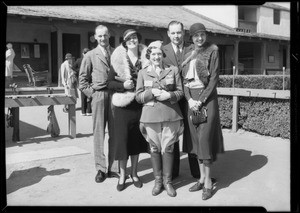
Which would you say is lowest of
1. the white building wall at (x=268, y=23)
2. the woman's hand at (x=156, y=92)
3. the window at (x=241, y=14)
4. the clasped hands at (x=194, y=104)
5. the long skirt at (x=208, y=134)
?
the long skirt at (x=208, y=134)

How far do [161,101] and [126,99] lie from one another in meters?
0.46

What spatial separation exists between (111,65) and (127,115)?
0.63 meters

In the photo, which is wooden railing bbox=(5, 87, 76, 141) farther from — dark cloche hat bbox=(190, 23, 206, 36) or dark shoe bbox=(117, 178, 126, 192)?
dark cloche hat bbox=(190, 23, 206, 36)

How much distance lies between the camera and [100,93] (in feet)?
14.6

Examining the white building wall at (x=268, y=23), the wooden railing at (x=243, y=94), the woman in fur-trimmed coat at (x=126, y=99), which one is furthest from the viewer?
the white building wall at (x=268, y=23)

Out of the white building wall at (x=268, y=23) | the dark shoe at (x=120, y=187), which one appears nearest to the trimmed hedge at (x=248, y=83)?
the dark shoe at (x=120, y=187)

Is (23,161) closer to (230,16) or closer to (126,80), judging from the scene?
(126,80)

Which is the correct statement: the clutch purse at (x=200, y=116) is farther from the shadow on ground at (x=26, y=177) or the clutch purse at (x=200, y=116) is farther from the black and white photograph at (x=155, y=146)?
the shadow on ground at (x=26, y=177)

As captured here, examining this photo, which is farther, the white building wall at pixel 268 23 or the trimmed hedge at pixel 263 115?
the white building wall at pixel 268 23

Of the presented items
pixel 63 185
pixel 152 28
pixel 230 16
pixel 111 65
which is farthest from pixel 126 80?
pixel 230 16

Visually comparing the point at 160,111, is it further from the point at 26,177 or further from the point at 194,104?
the point at 26,177

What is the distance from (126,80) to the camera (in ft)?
13.5

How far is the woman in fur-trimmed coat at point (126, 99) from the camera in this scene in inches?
162

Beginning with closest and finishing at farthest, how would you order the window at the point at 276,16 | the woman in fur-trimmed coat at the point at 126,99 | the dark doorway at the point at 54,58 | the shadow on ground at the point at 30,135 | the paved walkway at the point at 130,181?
the paved walkway at the point at 130,181 < the woman in fur-trimmed coat at the point at 126,99 < the shadow on ground at the point at 30,135 < the dark doorway at the point at 54,58 < the window at the point at 276,16
